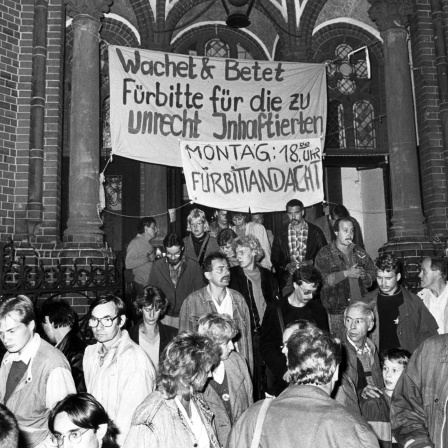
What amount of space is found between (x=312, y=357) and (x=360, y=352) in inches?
74.2

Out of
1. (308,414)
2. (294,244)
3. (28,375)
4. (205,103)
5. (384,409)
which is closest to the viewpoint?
(308,414)

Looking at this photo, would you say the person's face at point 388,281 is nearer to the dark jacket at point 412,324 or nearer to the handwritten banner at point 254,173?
the dark jacket at point 412,324

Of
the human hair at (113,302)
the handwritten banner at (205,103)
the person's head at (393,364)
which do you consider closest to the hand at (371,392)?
the person's head at (393,364)

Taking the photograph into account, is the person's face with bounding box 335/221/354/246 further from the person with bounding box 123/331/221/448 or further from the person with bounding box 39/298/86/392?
the person with bounding box 123/331/221/448

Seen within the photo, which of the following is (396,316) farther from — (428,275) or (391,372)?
(391,372)

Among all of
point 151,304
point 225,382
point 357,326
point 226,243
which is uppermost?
point 226,243

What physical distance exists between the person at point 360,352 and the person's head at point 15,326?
2237mm

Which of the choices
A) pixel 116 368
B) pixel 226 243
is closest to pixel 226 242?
pixel 226 243

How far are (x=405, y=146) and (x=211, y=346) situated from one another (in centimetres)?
783

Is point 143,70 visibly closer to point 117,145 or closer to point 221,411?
point 117,145

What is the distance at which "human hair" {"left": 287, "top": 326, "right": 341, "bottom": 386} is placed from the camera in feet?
9.45

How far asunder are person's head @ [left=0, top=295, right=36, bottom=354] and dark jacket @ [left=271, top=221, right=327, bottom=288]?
14.2 feet

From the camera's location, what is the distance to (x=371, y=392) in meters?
4.32

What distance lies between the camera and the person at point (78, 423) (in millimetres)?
2826
